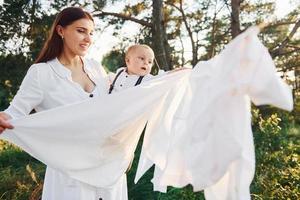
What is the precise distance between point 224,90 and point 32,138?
108 centimetres

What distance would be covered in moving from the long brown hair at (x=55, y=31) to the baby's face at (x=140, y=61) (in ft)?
1.51

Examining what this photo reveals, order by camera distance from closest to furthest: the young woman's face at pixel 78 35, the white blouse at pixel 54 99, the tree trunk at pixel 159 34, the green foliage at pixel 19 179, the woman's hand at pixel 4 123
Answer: the woman's hand at pixel 4 123, the white blouse at pixel 54 99, the young woman's face at pixel 78 35, the green foliage at pixel 19 179, the tree trunk at pixel 159 34

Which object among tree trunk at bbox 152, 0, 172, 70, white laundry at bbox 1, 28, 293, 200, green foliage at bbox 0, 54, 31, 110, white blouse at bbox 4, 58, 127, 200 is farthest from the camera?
tree trunk at bbox 152, 0, 172, 70

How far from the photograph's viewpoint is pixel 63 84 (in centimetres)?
272

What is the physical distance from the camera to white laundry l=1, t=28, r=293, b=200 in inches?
79.7

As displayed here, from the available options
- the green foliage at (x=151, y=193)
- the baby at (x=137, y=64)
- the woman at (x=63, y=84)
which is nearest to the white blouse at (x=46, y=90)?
the woman at (x=63, y=84)

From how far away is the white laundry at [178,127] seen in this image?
2.02 metres

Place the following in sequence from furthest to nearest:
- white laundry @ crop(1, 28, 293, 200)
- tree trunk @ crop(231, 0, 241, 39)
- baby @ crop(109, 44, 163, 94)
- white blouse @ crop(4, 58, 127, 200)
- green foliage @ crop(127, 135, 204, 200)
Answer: tree trunk @ crop(231, 0, 241, 39) < green foliage @ crop(127, 135, 204, 200) < baby @ crop(109, 44, 163, 94) < white blouse @ crop(4, 58, 127, 200) < white laundry @ crop(1, 28, 293, 200)

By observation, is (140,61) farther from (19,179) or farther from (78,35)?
(19,179)

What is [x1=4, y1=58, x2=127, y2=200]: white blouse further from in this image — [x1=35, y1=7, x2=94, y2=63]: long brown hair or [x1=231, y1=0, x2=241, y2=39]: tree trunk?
[x1=231, y1=0, x2=241, y2=39]: tree trunk

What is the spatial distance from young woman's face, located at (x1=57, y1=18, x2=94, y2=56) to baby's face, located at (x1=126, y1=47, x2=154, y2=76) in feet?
1.51

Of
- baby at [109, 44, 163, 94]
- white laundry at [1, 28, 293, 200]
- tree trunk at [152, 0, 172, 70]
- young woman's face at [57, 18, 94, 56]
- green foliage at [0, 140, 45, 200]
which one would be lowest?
green foliage at [0, 140, 45, 200]

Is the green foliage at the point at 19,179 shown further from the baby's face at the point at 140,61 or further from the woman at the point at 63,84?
the woman at the point at 63,84

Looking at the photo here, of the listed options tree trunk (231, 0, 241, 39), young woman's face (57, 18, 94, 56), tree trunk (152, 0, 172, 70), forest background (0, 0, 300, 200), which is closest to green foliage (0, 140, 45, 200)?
forest background (0, 0, 300, 200)
